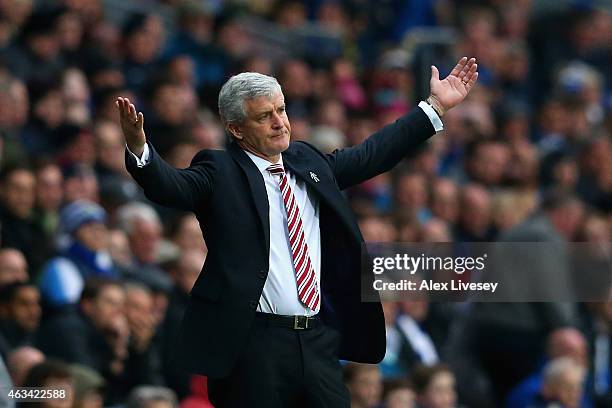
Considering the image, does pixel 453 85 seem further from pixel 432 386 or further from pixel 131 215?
pixel 131 215

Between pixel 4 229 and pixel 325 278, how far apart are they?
12.6 ft

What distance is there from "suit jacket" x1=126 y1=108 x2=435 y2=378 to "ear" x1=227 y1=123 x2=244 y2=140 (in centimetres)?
6

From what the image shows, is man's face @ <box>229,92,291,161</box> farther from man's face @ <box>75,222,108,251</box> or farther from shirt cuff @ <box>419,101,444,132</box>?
man's face @ <box>75,222,108,251</box>

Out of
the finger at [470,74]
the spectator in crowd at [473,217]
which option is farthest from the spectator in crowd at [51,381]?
the spectator in crowd at [473,217]

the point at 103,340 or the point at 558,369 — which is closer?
the point at 103,340

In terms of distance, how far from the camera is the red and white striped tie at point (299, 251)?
5668mm

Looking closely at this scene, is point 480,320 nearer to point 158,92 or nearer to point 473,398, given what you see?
point 473,398

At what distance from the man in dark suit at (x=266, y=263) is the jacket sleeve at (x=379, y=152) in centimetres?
8

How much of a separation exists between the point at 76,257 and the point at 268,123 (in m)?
3.72

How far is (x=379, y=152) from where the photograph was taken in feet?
19.7

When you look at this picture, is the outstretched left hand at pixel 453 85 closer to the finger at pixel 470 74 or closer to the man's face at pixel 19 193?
the finger at pixel 470 74

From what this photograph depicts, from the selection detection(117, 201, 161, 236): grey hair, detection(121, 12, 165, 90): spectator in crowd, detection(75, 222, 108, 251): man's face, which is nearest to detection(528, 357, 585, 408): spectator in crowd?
detection(117, 201, 161, 236): grey hair

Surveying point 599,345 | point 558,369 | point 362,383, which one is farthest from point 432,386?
point 599,345

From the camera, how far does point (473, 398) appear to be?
995 centimetres
